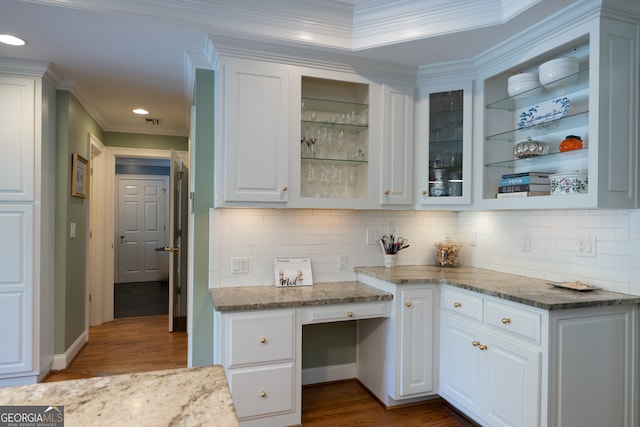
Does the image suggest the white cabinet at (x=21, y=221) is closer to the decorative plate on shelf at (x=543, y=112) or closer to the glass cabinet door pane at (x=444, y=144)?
the glass cabinet door pane at (x=444, y=144)

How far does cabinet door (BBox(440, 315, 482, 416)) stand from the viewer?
2.40 metres

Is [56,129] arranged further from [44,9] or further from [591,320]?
[591,320]

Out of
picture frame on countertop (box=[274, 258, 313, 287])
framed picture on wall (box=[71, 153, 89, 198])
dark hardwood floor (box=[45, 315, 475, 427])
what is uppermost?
framed picture on wall (box=[71, 153, 89, 198])

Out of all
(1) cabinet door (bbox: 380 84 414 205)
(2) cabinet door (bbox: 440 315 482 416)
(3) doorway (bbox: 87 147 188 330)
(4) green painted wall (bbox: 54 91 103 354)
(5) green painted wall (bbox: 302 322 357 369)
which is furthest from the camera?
(3) doorway (bbox: 87 147 188 330)

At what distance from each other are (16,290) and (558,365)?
143 inches

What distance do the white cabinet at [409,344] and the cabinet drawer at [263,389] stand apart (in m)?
0.70

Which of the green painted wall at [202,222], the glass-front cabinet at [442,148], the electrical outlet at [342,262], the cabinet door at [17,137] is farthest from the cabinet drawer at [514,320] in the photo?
the cabinet door at [17,137]

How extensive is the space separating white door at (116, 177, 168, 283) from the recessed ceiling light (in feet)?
18.6

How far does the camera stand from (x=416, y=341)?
2.67 m

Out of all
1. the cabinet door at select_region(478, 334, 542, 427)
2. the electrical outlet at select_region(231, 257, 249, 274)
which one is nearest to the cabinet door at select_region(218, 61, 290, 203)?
the electrical outlet at select_region(231, 257, 249, 274)

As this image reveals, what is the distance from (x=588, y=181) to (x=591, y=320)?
2.34 ft

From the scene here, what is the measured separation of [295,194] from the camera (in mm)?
2678

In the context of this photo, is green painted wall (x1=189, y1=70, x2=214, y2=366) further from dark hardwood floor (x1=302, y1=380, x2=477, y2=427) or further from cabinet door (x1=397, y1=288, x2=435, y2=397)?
cabinet door (x1=397, y1=288, x2=435, y2=397)

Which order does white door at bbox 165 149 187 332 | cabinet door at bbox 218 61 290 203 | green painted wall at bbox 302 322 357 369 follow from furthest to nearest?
white door at bbox 165 149 187 332 < green painted wall at bbox 302 322 357 369 < cabinet door at bbox 218 61 290 203
